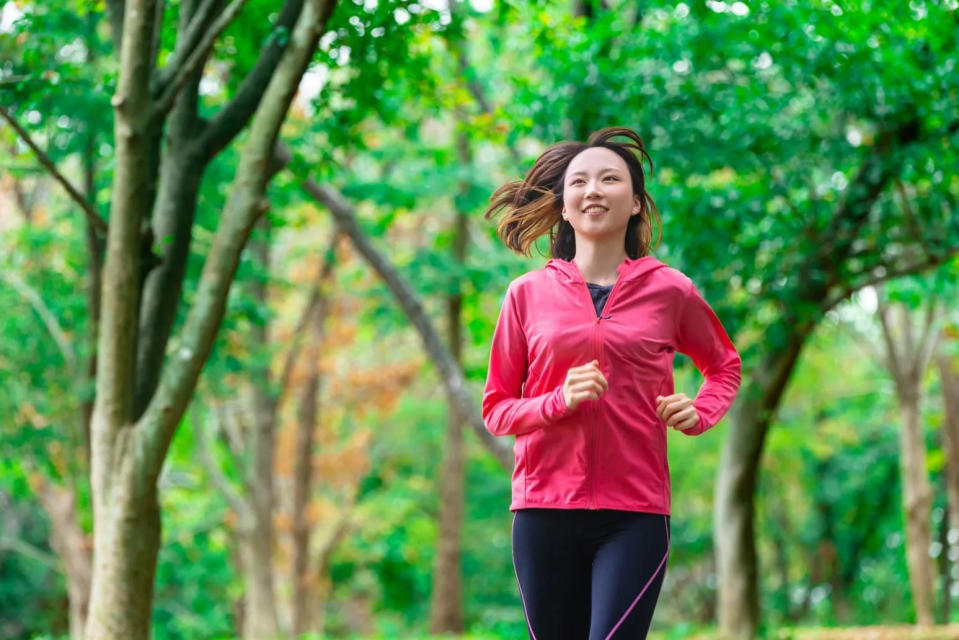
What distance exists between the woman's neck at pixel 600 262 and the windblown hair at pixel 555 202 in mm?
158

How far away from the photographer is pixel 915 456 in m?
14.3

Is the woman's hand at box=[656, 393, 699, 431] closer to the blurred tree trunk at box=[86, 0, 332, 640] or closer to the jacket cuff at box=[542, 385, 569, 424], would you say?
the jacket cuff at box=[542, 385, 569, 424]

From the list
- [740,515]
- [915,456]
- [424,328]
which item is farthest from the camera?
[915,456]

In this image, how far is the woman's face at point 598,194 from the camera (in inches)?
118

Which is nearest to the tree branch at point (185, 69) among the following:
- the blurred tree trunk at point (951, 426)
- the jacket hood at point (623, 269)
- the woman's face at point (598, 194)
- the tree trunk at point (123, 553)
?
the tree trunk at point (123, 553)

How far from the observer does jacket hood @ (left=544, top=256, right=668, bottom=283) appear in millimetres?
2951

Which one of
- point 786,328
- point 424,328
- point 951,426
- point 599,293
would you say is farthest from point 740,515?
point 599,293

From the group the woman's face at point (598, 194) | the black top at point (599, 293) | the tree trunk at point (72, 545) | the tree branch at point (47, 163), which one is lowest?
the tree trunk at point (72, 545)

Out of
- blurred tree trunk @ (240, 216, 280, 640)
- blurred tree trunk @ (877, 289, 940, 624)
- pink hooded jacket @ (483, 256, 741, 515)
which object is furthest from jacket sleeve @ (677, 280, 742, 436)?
blurred tree trunk @ (240, 216, 280, 640)

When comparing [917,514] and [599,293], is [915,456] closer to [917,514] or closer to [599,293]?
[917,514]

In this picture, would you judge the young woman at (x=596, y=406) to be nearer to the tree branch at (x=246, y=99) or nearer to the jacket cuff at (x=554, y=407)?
the jacket cuff at (x=554, y=407)

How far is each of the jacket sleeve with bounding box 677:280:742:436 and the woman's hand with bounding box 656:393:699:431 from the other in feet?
0.49

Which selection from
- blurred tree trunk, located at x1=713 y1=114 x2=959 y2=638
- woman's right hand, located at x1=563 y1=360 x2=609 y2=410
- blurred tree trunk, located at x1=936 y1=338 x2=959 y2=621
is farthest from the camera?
blurred tree trunk, located at x1=936 y1=338 x2=959 y2=621

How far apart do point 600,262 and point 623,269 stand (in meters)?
0.09
